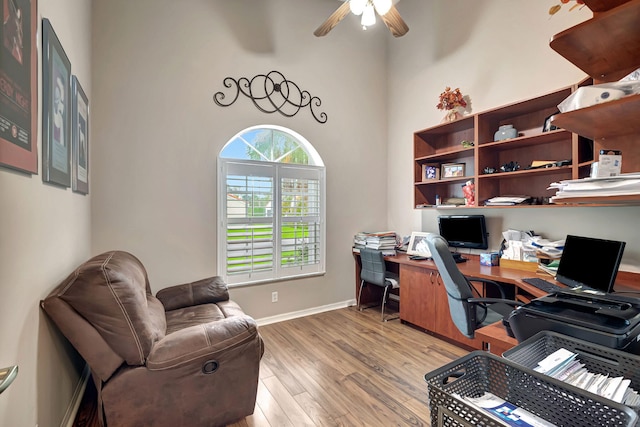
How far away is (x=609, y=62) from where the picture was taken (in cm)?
124

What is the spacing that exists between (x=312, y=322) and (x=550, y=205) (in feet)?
8.43

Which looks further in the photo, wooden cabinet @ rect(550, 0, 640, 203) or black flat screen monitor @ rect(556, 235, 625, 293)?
black flat screen monitor @ rect(556, 235, 625, 293)

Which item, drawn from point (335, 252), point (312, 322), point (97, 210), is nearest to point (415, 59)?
point (335, 252)

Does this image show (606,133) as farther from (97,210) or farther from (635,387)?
(97,210)

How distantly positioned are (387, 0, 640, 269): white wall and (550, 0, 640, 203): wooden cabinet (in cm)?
130

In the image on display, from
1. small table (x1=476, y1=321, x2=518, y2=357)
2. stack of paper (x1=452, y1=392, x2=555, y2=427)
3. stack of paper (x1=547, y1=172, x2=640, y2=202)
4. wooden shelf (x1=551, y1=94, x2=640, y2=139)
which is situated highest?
wooden shelf (x1=551, y1=94, x2=640, y2=139)

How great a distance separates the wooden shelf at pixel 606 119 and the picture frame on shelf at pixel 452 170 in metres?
1.79

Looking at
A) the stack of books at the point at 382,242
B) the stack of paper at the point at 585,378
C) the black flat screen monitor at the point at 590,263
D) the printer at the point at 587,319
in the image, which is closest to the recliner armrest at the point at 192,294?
the stack of books at the point at 382,242

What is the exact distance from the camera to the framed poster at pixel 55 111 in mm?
1343

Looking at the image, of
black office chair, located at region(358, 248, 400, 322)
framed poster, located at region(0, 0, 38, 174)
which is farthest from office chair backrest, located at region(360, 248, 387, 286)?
framed poster, located at region(0, 0, 38, 174)

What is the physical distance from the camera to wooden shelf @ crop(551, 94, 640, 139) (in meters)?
1.04

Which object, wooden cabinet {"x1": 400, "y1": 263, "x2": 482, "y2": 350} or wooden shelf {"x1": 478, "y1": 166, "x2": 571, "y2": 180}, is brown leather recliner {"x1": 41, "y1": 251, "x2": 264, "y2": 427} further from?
wooden shelf {"x1": 478, "y1": 166, "x2": 571, "y2": 180}

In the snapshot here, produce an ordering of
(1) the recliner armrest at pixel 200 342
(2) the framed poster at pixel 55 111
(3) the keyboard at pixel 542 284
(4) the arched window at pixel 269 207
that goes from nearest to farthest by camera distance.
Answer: (2) the framed poster at pixel 55 111, (1) the recliner armrest at pixel 200 342, (3) the keyboard at pixel 542 284, (4) the arched window at pixel 269 207

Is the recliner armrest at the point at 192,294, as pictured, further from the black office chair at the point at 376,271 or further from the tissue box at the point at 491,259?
the tissue box at the point at 491,259
